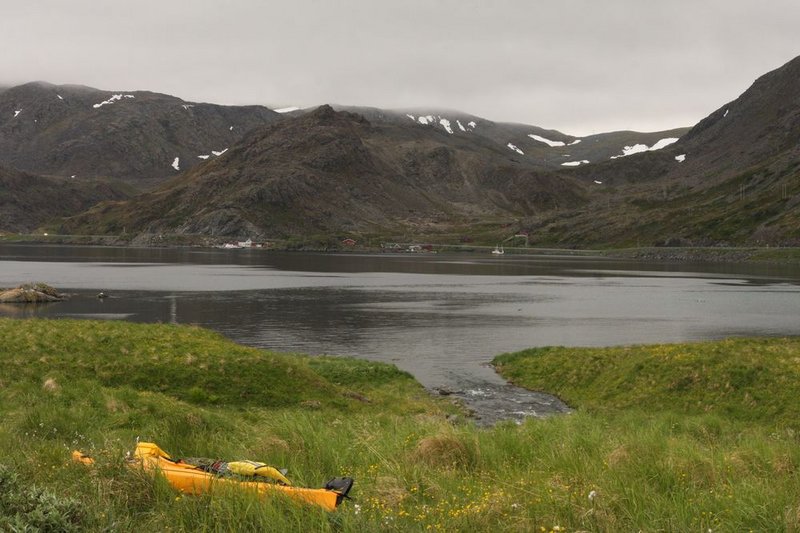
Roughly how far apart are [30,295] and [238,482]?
81.5 meters

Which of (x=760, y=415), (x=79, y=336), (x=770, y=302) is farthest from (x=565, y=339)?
(x=770, y=302)

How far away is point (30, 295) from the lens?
79375 mm

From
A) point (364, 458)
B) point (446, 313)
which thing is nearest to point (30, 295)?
point (446, 313)

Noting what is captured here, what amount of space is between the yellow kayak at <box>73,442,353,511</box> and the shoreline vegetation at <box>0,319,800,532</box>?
0.70ft

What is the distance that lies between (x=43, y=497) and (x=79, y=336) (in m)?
23.5

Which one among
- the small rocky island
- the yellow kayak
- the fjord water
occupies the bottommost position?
the fjord water

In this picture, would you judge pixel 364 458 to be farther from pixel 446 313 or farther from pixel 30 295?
pixel 30 295

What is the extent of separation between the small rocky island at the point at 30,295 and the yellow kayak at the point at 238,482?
7831 centimetres

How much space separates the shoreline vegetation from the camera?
898 cm

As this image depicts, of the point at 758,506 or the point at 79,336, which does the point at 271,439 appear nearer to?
the point at 758,506

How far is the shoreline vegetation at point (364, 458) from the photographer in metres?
8.98

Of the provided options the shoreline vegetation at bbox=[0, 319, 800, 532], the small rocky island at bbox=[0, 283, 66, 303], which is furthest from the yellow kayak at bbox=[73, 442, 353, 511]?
the small rocky island at bbox=[0, 283, 66, 303]

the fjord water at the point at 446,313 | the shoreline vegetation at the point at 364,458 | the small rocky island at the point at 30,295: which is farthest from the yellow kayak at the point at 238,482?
the small rocky island at the point at 30,295

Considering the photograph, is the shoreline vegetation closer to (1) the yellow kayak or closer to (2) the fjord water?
(1) the yellow kayak
